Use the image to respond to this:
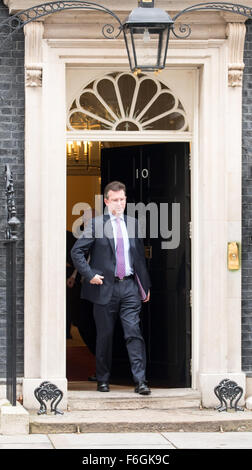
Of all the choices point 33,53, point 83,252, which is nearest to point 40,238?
point 83,252

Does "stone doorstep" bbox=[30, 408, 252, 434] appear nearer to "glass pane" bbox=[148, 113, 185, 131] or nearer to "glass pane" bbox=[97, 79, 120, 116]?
"glass pane" bbox=[148, 113, 185, 131]

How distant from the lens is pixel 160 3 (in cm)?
995

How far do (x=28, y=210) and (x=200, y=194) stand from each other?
164cm

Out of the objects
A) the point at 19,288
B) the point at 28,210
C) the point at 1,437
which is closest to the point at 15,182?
the point at 28,210

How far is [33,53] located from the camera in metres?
9.91

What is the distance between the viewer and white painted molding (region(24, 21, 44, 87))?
987 centimetres

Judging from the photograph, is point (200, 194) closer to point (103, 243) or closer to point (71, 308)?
point (103, 243)

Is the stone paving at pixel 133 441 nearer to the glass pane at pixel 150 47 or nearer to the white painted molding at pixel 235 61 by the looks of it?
the glass pane at pixel 150 47

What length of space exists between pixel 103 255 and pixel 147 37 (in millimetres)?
2383

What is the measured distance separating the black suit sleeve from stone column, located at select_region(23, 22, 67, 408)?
0.84 feet

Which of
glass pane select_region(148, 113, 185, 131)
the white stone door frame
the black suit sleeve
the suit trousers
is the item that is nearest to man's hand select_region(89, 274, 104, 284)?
the black suit sleeve

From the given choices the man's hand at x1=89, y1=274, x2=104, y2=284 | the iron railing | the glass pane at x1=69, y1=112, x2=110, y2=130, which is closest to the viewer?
the iron railing

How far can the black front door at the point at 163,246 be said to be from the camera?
35.4 feet
